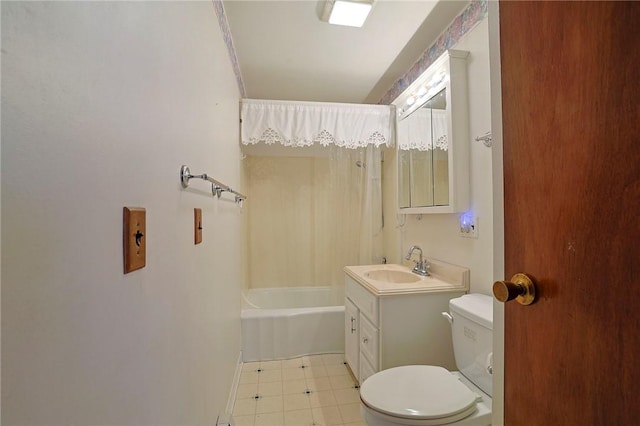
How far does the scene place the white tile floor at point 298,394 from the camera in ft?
5.75

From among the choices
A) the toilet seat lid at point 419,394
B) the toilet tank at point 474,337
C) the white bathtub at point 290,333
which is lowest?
the white bathtub at point 290,333

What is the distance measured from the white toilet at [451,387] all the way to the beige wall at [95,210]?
72cm

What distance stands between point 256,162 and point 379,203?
143 centimetres

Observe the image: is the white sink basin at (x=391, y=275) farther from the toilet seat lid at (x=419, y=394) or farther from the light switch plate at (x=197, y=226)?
the light switch plate at (x=197, y=226)

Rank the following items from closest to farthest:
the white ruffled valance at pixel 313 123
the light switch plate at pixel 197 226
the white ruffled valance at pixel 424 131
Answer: the light switch plate at pixel 197 226, the white ruffled valance at pixel 424 131, the white ruffled valance at pixel 313 123

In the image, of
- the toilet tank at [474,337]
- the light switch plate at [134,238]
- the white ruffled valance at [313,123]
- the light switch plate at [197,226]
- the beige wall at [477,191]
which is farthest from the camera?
the white ruffled valance at [313,123]

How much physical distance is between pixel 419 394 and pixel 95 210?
129 cm

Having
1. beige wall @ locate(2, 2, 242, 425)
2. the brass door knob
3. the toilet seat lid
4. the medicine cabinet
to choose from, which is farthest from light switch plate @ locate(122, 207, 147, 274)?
the medicine cabinet

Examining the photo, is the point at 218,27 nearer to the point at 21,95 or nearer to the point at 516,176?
the point at 21,95

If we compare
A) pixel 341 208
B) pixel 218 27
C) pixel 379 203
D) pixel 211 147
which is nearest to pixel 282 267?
pixel 341 208

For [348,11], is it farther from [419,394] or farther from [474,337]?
[419,394]

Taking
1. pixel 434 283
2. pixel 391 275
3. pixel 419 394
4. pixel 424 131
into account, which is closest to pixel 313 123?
pixel 424 131

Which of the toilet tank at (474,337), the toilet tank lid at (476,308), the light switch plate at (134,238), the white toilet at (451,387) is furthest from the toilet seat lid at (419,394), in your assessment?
Answer: the light switch plate at (134,238)

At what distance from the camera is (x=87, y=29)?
0.50 m
